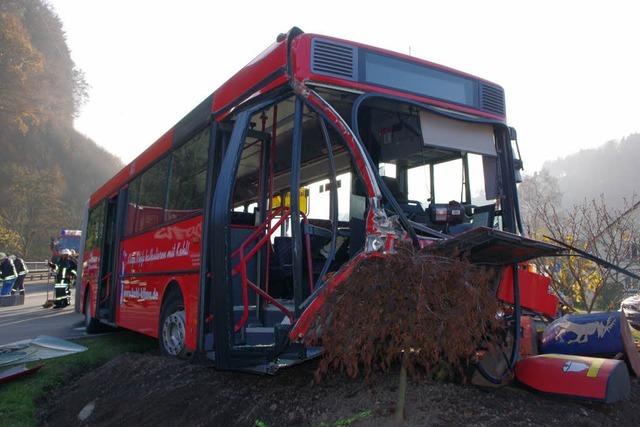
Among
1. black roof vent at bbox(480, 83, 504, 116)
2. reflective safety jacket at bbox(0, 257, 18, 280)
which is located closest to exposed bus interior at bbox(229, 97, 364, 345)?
black roof vent at bbox(480, 83, 504, 116)

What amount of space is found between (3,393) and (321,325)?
5156mm

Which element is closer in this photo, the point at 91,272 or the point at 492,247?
the point at 492,247

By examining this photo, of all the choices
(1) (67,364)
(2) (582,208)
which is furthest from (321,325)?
(2) (582,208)

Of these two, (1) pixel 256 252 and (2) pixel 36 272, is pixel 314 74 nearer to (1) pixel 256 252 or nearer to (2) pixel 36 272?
(1) pixel 256 252

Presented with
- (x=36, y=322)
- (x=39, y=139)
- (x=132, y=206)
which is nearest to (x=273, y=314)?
(x=132, y=206)

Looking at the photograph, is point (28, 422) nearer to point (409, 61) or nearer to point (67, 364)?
point (67, 364)

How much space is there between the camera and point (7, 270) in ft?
62.8

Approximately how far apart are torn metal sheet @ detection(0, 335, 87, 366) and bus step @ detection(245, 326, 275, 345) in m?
4.19

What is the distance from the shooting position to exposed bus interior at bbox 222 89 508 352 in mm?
5465

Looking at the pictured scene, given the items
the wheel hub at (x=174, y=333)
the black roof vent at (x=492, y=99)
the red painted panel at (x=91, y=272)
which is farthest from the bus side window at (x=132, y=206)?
the black roof vent at (x=492, y=99)

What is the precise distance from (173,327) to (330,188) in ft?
8.97

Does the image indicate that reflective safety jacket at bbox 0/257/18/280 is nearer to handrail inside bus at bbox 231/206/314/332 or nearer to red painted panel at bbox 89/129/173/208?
red painted panel at bbox 89/129/173/208

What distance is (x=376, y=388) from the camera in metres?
4.51

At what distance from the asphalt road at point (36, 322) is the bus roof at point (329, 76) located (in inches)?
292
